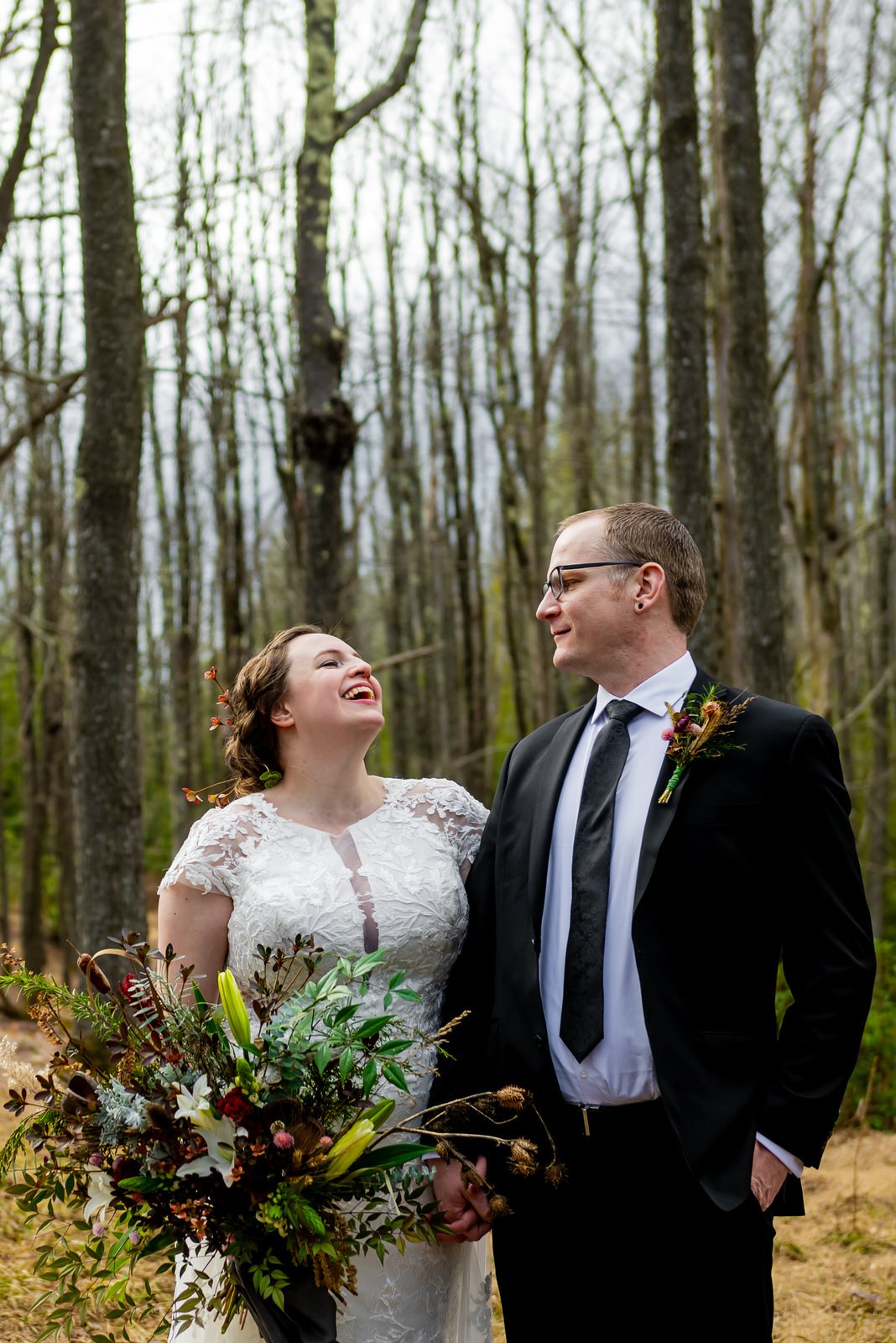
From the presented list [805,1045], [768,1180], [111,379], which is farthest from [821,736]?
[111,379]

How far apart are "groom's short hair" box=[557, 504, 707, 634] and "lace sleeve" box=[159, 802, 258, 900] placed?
1.07m

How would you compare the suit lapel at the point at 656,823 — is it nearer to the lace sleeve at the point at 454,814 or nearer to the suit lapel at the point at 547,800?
the suit lapel at the point at 547,800

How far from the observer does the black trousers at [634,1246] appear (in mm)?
2455

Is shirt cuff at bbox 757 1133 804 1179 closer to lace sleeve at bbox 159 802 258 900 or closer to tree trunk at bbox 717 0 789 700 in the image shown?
lace sleeve at bbox 159 802 258 900

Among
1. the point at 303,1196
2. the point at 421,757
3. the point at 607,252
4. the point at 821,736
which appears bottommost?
the point at 421,757

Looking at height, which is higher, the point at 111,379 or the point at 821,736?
the point at 111,379

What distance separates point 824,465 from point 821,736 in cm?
1112

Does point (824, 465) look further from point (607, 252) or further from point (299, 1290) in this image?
point (299, 1290)

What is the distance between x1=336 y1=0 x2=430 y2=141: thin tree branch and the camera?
6270mm

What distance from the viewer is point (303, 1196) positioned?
2160 millimetres

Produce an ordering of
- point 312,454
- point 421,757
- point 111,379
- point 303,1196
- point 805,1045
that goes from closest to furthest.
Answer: point 303,1196, point 805,1045, point 111,379, point 312,454, point 421,757

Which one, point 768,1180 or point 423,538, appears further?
point 423,538

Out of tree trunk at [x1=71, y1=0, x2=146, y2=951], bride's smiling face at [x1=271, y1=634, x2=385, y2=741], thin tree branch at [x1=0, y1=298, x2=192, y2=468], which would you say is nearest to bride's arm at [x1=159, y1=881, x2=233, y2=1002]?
bride's smiling face at [x1=271, y1=634, x2=385, y2=741]

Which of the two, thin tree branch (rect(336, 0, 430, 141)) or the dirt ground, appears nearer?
the dirt ground
